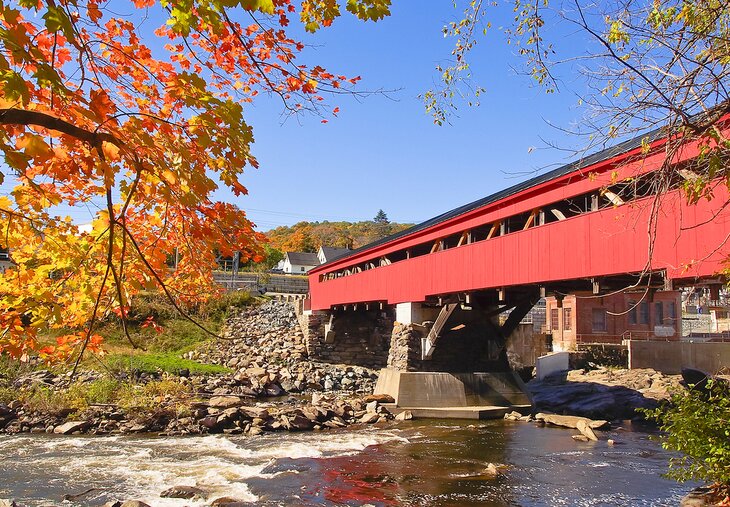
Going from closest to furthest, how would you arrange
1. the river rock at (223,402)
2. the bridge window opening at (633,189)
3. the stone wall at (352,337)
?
the bridge window opening at (633,189)
the river rock at (223,402)
the stone wall at (352,337)

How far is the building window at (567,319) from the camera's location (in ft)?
87.0

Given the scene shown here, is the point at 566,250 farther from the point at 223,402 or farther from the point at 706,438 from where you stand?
the point at 223,402

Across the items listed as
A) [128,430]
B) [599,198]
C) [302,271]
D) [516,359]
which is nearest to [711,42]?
[599,198]

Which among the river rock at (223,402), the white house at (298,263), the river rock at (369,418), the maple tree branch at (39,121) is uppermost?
the white house at (298,263)

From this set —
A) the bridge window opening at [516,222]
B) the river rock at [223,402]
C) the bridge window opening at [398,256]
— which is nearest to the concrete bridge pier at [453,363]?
the bridge window opening at [516,222]

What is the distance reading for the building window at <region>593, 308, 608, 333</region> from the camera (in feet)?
86.9

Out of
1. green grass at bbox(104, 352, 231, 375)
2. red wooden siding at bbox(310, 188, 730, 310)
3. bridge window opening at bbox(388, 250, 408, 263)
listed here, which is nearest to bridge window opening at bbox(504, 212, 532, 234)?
red wooden siding at bbox(310, 188, 730, 310)

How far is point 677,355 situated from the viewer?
2205 cm

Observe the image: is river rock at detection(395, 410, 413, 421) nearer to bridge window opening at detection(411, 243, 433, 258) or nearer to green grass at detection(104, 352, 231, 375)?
bridge window opening at detection(411, 243, 433, 258)

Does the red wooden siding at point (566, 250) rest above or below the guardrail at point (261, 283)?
below

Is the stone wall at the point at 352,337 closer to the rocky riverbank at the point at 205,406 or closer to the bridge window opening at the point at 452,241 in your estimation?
the rocky riverbank at the point at 205,406

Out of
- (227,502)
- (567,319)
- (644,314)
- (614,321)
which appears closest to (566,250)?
(227,502)

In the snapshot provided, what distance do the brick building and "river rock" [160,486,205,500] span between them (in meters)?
21.5

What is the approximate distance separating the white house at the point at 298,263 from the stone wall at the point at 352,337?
31966 mm
